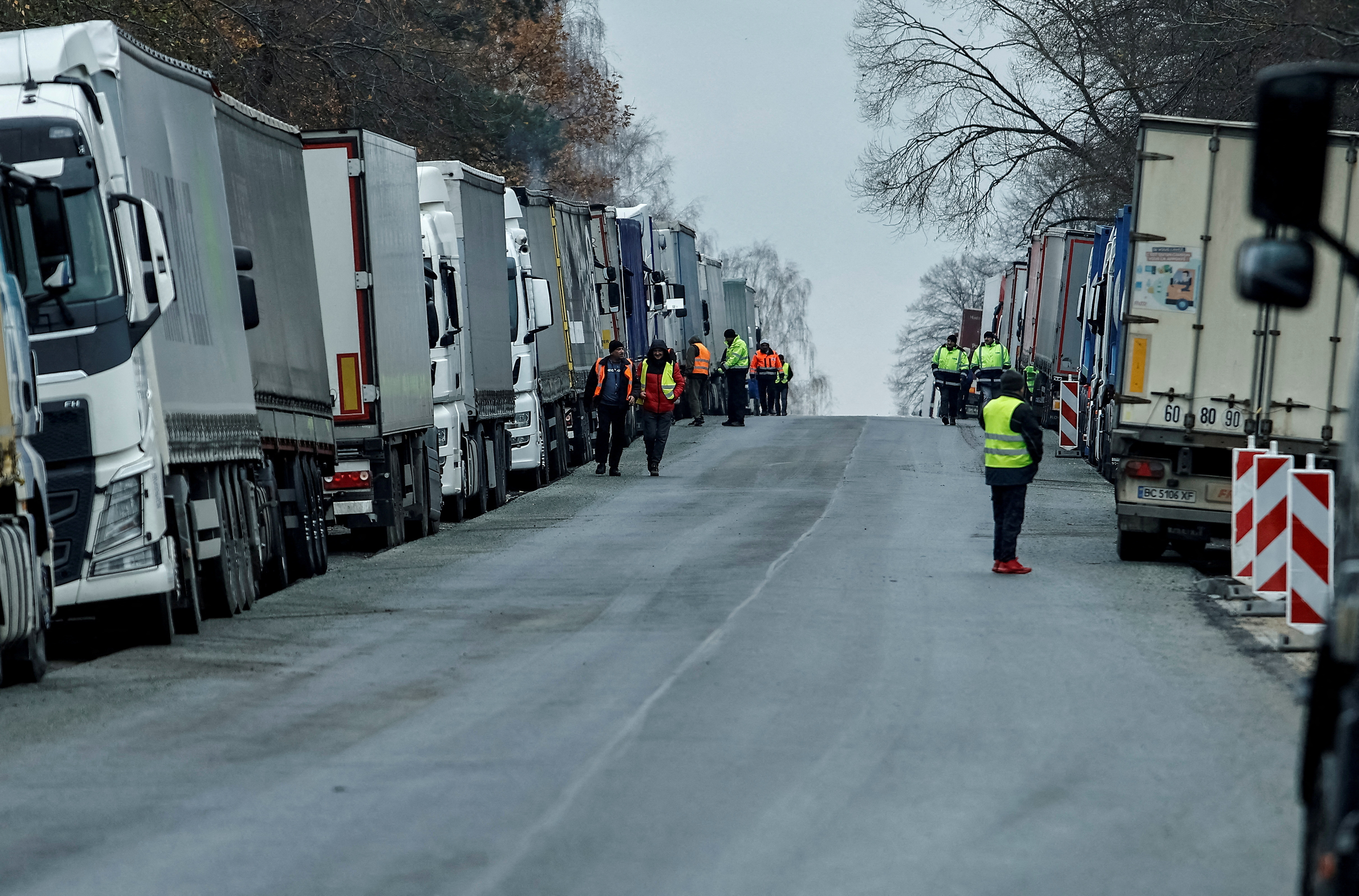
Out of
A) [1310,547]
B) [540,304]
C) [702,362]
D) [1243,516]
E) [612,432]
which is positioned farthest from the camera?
[702,362]

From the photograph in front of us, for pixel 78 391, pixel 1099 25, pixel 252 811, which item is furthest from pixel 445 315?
pixel 1099 25

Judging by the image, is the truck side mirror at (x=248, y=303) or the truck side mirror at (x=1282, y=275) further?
the truck side mirror at (x=248, y=303)

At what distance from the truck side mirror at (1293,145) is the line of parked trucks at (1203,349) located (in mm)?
11727

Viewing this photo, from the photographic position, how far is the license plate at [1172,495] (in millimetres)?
16031

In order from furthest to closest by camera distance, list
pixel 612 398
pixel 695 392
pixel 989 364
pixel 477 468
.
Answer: pixel 695 392, pixel 989 364, pixel 612 398, pixel 477 468

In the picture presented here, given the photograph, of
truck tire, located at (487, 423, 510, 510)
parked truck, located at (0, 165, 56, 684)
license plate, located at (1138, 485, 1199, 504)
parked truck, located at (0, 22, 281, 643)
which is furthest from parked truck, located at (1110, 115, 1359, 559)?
truck tire, located at (487, 423, 510, 510)

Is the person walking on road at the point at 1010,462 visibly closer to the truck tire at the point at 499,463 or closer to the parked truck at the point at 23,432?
the parked truck at the point at 23,432

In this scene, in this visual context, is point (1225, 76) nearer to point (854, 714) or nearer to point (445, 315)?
point (445, 315)

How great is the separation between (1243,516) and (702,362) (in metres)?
28.9

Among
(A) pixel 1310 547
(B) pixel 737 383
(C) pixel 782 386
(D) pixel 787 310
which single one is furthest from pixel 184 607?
(D) pixel 787 310

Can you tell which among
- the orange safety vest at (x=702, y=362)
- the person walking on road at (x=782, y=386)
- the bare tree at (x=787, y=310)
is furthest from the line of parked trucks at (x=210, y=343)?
the bare tree at (x=787, y=310)

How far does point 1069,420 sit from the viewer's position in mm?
32750

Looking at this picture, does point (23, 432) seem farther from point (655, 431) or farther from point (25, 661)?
point (655, 431)

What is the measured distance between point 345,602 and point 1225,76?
2154cm
